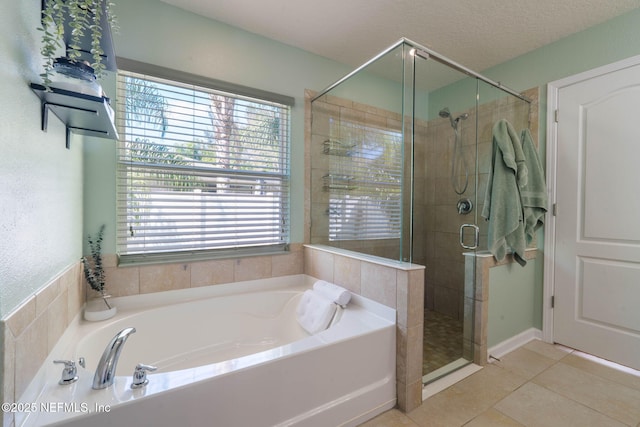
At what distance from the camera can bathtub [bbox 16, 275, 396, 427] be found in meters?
0.96

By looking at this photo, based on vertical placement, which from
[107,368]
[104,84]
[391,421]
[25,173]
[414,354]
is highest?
[104,84]

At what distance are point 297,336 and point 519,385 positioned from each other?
144 cm

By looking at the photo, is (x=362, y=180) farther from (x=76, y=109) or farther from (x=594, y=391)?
(x=594, y=391)

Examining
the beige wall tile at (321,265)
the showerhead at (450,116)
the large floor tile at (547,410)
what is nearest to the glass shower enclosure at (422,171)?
the showerhead at (450,116)

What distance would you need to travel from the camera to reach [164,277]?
187 centimetres

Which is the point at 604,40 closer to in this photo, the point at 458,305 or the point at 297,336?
the point at 458,305

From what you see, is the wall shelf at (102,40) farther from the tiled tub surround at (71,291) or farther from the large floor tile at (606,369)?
the large floor tile at (606,369)

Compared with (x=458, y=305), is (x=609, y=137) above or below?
above

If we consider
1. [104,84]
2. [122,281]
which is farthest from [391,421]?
[104,84]

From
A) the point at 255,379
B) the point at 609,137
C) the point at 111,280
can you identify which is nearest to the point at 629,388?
the point at 609,137

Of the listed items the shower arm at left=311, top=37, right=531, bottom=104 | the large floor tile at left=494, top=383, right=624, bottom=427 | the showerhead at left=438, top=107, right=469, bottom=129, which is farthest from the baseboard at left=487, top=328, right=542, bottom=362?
the shower arm at left=311, top=37, right=531, bottom=104

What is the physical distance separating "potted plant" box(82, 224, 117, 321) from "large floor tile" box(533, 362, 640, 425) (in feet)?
8.78

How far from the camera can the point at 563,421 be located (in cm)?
146

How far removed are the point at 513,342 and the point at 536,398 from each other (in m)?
0.67
